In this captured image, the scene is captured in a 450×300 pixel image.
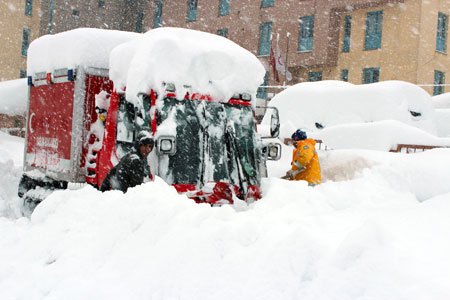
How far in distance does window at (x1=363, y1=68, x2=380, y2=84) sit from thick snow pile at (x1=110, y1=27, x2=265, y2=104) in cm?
2307

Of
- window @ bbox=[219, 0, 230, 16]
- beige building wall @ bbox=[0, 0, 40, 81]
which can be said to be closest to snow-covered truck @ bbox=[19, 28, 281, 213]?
window @ bbox=[219, 0, 230, 16]

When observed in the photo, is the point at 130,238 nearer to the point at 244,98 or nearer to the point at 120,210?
the point at 120,210

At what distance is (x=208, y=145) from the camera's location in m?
6.57

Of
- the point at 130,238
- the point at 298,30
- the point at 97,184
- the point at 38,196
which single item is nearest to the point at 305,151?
the point at 97,184

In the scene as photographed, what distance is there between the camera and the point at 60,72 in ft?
27.1

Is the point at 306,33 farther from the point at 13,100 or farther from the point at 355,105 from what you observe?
the point at 13,100

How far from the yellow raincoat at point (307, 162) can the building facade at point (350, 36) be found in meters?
→ 18.5

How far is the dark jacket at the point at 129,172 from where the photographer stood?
578cm

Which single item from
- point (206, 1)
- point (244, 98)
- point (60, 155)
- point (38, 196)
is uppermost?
point (206, 1)

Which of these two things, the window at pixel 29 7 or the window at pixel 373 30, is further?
the window at pixel 29 7

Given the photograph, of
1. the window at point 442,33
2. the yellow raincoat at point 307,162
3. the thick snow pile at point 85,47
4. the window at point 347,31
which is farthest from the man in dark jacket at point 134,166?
the window at point 442,33

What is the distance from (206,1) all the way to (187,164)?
31519mm

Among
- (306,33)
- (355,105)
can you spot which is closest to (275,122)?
(355,105)

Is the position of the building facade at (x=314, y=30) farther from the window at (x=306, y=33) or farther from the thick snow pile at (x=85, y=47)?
the thick snow pile at (x=85, y=47)
